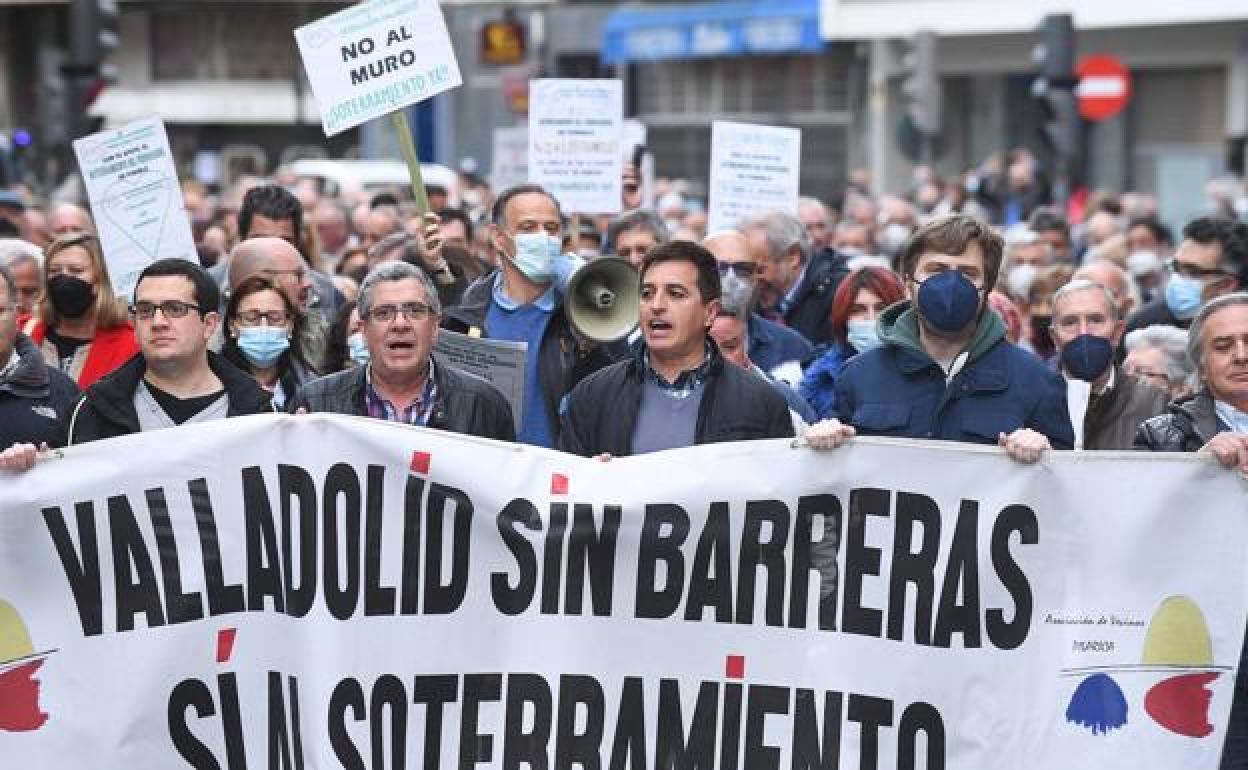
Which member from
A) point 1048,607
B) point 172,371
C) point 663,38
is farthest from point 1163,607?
point 663,38

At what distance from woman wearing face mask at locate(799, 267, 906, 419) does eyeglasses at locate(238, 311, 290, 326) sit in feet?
5.31

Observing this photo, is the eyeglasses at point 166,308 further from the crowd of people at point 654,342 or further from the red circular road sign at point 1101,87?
A: the red circular road sign at point 1101,87

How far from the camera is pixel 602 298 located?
7676 millimetres

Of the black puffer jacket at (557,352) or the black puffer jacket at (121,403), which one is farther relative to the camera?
the black puffer jacket at (557,352)

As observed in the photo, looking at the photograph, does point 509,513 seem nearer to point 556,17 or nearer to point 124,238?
point 124,238

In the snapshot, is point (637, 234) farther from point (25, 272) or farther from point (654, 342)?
point (654, 342)

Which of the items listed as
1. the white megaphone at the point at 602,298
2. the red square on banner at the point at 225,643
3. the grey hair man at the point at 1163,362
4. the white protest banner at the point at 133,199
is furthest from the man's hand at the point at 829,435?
the white protest banner at the point at 133,199

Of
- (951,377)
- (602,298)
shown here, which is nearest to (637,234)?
(602,298)

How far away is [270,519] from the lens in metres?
5.80

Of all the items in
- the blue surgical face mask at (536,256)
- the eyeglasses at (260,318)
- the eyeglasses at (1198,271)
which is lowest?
the eyeglasses at (260,318)

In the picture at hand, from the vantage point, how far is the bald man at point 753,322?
27.1 feet

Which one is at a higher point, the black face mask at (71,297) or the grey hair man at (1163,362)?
the black face mask at (71,297)

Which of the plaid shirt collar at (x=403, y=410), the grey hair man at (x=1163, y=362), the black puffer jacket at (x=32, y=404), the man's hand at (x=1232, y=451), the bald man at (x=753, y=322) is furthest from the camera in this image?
the bald man at (x=753, y=322)

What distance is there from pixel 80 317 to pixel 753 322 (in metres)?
2.21
